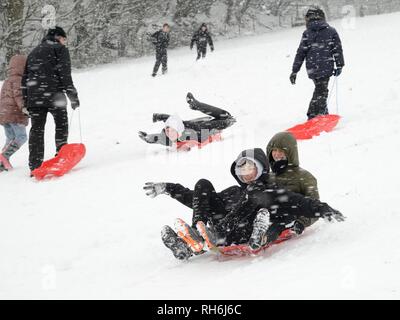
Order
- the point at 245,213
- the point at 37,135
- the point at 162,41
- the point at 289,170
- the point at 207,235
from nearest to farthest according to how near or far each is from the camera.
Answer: the point at 207,235, the point at 245,213, the point at 289,170, the point at 37,135, the point at 162,41

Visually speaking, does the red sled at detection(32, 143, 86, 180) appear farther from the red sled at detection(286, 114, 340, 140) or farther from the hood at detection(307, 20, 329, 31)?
the hood at detection(307, 20, 329, 31)

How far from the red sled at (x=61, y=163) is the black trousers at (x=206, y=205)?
377 centimetres

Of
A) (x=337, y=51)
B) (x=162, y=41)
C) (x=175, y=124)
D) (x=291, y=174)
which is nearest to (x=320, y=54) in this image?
(x=337, y=51)

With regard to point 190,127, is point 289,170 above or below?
above

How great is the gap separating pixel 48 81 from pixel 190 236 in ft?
14.1

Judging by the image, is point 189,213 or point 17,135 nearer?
point 189,213

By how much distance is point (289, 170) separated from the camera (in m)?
4.46

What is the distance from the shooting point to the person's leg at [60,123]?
7.72 m

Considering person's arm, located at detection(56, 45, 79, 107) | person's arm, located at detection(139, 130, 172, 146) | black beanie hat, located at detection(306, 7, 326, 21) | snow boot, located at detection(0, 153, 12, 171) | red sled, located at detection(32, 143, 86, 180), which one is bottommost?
snow boot, located at detection(0, 153, 12, 171)

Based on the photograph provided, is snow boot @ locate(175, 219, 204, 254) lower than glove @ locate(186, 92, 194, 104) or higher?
lower

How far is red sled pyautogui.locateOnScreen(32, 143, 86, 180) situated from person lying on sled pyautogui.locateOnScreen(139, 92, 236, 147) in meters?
0.94

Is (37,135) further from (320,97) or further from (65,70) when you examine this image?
(320,97)

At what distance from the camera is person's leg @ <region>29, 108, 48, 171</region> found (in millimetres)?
7684

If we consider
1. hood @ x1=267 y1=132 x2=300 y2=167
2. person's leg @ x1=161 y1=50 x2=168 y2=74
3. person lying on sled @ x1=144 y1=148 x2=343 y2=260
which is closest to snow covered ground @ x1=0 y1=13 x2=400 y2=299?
person lying on sled @ x1=144 y1=148 x2=343 y2=260
